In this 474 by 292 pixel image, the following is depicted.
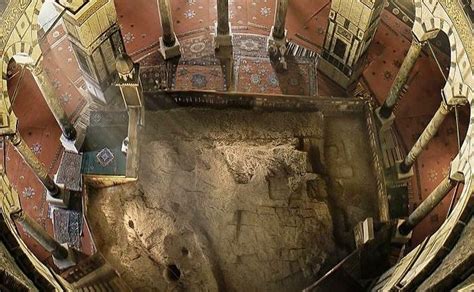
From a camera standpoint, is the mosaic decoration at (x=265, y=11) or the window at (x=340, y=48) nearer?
the window at (x=340, y=48)

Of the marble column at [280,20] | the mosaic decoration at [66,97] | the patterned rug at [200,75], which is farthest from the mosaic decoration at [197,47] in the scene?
the mosaic decoration at [66,97]

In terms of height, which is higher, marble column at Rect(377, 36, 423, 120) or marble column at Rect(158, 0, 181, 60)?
marble column at Rect(158, 0, 181, 60)

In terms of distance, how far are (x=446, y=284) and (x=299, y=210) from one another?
3.08 metres

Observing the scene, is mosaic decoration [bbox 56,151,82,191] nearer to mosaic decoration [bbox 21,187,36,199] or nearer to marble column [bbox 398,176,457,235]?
mosaic decoration [bbox 21,187,36,199]

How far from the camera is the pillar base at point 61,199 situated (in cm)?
1023

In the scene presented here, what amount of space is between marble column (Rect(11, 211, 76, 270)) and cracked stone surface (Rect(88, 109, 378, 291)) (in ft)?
2.61

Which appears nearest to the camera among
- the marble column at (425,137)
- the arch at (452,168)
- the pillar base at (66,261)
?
the arch at (452,168)

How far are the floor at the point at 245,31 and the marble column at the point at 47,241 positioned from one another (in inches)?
21.5

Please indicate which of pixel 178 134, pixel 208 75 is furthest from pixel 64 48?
pixel 178 134

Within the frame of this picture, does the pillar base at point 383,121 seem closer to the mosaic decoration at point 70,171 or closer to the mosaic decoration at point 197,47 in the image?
the mosaic decoration at point 197,47

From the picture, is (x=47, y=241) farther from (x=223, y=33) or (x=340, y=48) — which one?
(x=340, y=48)

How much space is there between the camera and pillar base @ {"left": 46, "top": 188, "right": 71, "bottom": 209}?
10234mm

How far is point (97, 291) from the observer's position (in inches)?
309

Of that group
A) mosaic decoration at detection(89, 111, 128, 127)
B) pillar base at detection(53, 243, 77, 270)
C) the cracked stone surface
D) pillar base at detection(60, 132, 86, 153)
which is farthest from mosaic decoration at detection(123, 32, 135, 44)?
pillar base at detection(53, 243, 77, 270)
